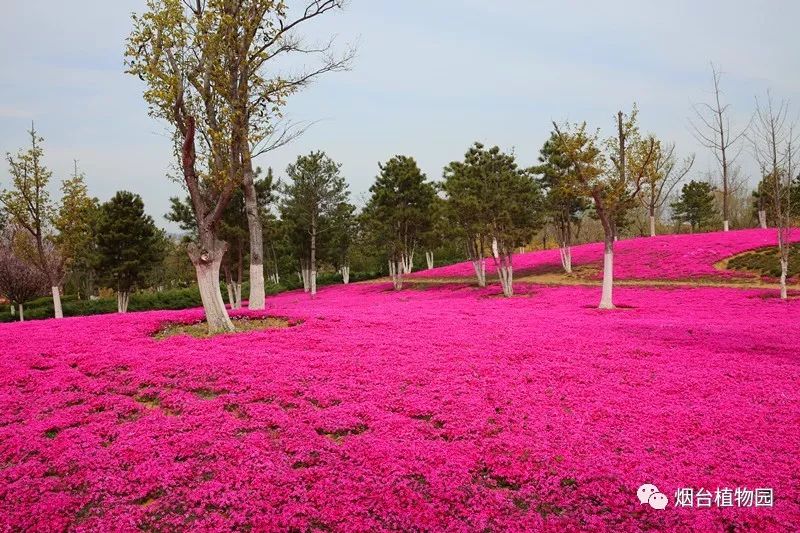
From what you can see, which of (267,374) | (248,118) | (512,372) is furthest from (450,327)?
(248,118)

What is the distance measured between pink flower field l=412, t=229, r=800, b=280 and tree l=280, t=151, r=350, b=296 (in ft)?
48.3

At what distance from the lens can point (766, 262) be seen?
2798 centimetres

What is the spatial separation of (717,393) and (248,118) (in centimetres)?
1614

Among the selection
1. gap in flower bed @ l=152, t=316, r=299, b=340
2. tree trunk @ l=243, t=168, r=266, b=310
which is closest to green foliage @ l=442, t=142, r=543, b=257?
tree trunk @ l=243, t=168, r=266, b=310

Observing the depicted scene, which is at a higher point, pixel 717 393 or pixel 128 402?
pixel 128 402

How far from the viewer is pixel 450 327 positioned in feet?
48.0

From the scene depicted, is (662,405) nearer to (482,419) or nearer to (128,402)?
(482,419)

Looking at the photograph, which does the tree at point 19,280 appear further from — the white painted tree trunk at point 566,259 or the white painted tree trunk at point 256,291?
the white painted tree trunk at point 566,259

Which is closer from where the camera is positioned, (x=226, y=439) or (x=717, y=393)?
(x=226, y=439)

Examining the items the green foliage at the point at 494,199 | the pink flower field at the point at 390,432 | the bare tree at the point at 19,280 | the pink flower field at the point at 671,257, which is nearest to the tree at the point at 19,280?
the bare tree at the point at 19,280

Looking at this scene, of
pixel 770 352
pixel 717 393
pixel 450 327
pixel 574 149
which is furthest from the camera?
pixel 574 149

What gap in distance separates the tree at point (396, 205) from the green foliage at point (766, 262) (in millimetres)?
22859

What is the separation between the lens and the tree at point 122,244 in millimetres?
36438

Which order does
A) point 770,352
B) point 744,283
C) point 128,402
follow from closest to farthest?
point 128,402 < point 770,352 < point 744,283
